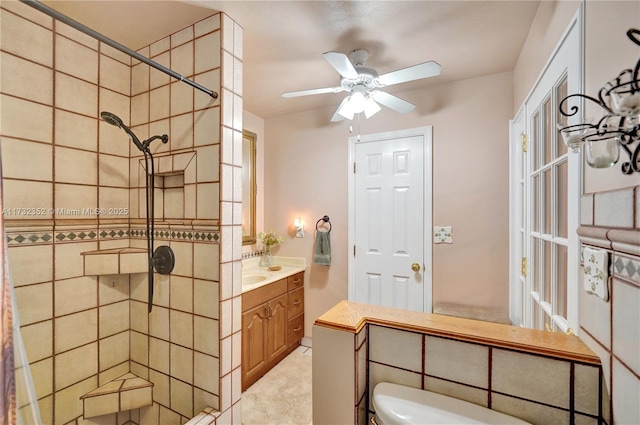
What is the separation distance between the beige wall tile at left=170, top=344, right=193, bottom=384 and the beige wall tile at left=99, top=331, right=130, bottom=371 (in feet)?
1.29

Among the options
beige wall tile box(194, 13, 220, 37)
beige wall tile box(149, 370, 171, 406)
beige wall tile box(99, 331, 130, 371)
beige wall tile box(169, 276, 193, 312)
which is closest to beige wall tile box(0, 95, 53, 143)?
beige wall tile box(194, 13, 220, 37)

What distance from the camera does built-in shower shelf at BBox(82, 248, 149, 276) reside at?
149 centimetres

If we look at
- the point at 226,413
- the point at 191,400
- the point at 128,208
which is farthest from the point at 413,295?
the point at 128,208

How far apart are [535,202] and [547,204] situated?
0.22 m

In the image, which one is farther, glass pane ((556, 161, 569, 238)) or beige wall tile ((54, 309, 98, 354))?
beige wall tile ((54, 309, 98, 354))

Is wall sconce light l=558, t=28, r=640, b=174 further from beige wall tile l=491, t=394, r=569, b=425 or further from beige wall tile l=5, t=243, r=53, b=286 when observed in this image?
beige wall tile l=5, t=243, r=53, b=286

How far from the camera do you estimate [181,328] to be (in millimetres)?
1496

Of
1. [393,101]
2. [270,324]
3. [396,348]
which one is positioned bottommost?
[270,324]

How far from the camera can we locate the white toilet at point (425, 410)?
0.77m

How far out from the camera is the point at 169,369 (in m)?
1.54

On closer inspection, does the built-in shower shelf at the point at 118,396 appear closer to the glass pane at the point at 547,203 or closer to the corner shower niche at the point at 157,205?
the corner shower niche at the point at 157,205

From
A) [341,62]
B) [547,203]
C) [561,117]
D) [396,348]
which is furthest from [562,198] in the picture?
[341,62]

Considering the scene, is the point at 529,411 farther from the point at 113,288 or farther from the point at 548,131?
the point at 113,288

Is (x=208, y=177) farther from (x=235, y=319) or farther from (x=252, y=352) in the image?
(x=252, y=352)
